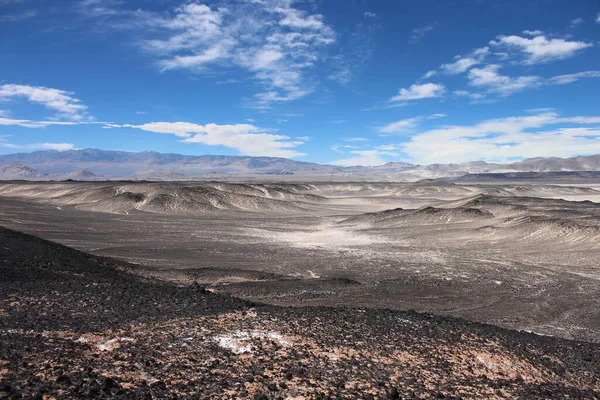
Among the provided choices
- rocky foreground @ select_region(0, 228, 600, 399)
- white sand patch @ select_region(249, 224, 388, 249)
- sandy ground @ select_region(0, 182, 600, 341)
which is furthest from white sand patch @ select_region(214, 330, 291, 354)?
white sand patch @ select_region(249, 224, 388, 249)

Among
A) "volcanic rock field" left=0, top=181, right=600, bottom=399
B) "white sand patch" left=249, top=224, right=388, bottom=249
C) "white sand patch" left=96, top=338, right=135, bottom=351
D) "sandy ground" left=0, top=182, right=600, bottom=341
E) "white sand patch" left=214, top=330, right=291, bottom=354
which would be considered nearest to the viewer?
"volcanic rock field" left=0, top=181, right=600, bottom=399

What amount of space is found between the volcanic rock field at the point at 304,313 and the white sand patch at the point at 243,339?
1.4 inches

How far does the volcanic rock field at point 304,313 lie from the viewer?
20.4 feet

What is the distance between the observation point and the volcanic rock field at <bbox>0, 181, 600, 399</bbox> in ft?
20.4

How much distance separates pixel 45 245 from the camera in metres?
18.2

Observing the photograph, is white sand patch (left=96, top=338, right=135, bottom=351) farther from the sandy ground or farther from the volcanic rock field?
the sandy ground

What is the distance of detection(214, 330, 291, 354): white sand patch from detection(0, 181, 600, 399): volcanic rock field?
0.12ft

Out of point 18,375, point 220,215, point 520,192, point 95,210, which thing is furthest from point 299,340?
point 520,192

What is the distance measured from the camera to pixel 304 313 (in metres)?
9.13

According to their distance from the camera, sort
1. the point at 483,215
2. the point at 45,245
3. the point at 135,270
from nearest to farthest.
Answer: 1. the point at 45,245
2. the point at 135,270
3. the point at 483,215

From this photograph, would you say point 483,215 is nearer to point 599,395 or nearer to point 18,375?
point 599,395

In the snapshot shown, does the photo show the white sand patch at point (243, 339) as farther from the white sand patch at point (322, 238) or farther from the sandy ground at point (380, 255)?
the white sand patch at point (322, 238)

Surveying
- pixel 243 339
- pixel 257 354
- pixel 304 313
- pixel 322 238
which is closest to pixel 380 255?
pixel 322 238

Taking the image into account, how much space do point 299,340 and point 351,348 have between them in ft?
2.92
